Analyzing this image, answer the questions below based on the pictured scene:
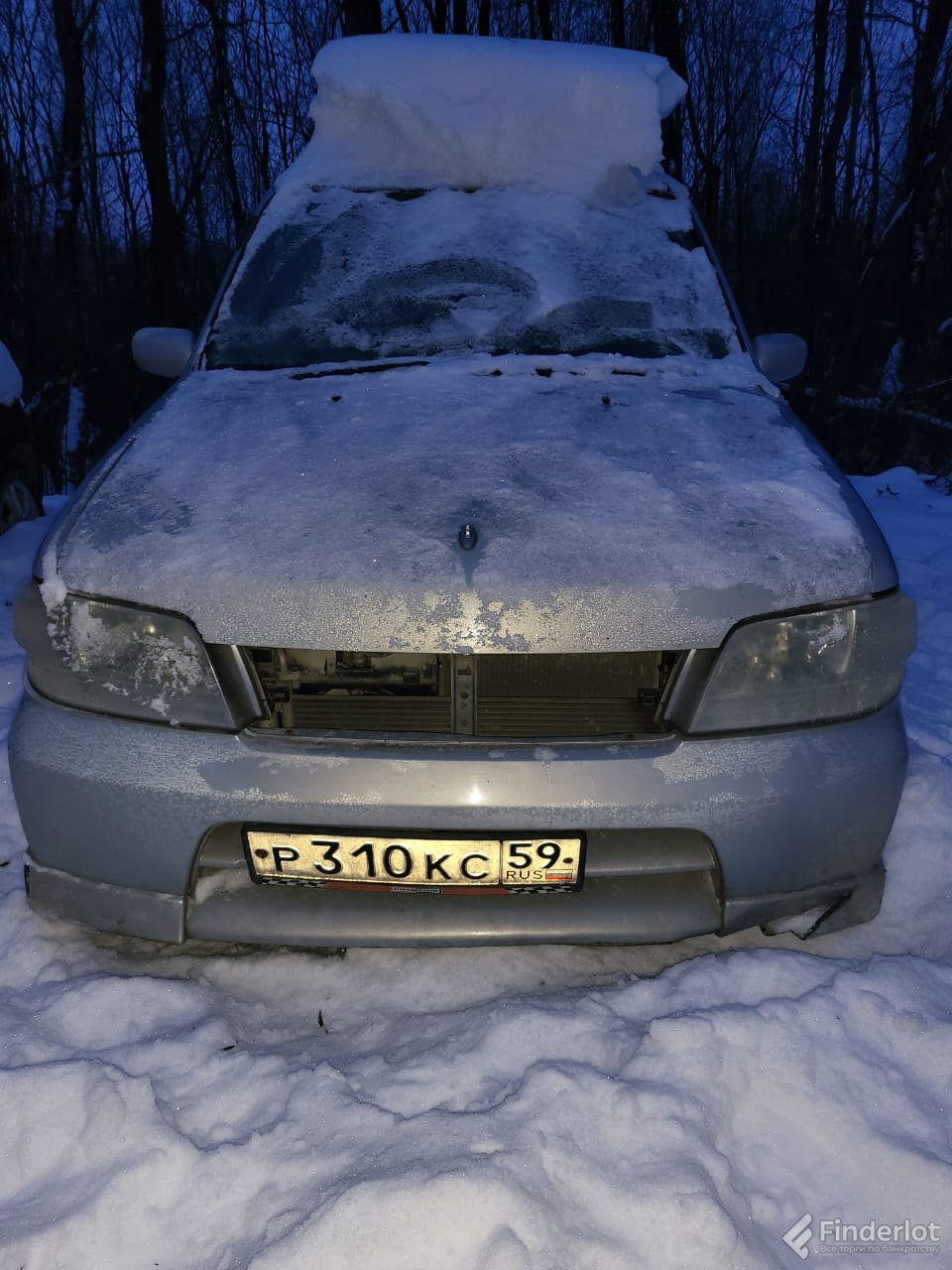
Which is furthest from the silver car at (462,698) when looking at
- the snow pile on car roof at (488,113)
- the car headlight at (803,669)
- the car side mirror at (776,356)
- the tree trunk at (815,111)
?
the tree trunk at (815,111)

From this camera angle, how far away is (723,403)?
6.40 feet

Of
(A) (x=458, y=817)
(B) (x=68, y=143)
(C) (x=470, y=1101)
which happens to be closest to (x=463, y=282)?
(A) (x=458, y=817)

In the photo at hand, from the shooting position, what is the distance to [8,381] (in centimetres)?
470

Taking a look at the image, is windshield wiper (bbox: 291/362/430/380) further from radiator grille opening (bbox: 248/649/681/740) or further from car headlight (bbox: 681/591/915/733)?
car headlight (bbox: 681/591/915/733)

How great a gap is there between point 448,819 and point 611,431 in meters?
0.87

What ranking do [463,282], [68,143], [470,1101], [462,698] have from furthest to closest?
[68,143], [463,282], [462,698], [470,1101]

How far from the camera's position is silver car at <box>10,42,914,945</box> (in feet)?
4.50

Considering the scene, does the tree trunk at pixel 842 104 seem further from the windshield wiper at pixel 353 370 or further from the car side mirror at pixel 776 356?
the windshield wiper at pixel 353 370

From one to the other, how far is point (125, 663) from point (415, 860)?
1.87ft

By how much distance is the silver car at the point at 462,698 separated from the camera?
1.37 meters

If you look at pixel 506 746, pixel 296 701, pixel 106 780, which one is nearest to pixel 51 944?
pixel 106 780

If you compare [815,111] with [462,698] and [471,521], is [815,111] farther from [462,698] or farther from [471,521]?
[462,698]

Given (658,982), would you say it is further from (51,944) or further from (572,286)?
(572,286)

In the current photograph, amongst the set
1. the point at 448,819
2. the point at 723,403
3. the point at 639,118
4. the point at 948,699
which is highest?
the point at 639,118
